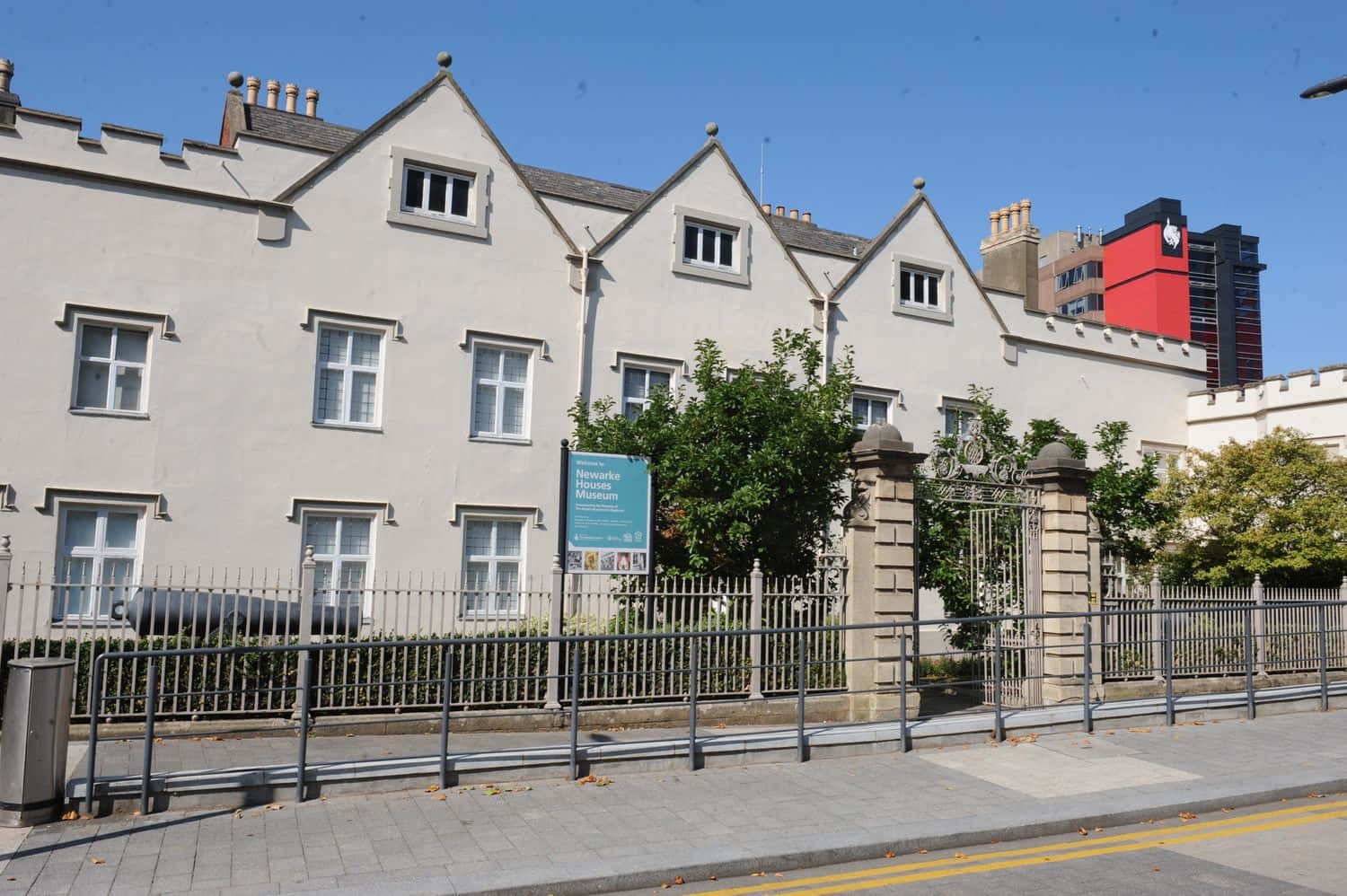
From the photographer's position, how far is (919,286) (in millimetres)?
24062

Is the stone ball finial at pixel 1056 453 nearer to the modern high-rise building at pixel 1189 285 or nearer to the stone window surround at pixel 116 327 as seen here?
the stone window surround at pixel 116 327

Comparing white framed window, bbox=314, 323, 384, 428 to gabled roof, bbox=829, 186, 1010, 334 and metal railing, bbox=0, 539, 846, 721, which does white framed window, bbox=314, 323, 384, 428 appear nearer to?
metal railing, bbox=0, 539, 846, 721

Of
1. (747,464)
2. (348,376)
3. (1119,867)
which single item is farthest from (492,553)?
(1119,867)

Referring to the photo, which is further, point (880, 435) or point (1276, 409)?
point (1276, 409)

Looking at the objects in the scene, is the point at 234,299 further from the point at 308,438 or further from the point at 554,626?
the point at 554,626

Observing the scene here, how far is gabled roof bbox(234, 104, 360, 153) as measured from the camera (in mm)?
18734

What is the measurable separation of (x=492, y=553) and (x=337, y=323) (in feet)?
15.6

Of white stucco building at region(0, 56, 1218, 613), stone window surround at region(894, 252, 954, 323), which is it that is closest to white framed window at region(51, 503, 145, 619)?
white stucco building at region(0, 56, 1218, 613)

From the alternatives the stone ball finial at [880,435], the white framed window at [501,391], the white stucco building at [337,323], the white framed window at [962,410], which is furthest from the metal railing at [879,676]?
the white framed window at [962,410]

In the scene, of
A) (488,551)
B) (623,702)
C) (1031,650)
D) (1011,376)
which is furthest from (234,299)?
(1011,376)

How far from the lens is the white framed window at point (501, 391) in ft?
61.6

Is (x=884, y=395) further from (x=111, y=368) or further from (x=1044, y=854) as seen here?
(x=1044, y=854)

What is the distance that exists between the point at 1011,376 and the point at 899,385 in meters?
3.64

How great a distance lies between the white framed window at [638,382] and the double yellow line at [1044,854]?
12925mm
